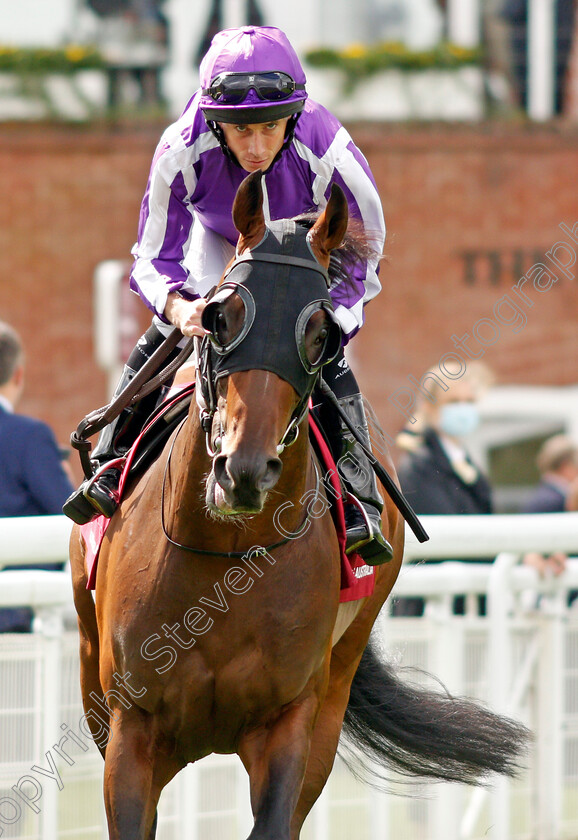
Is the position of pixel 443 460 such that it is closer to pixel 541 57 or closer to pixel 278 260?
pixel 278 260

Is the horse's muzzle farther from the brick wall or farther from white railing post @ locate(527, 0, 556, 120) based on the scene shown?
white railing post @ locate(527, 0, 556, 120)

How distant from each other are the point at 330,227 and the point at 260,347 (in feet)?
1.45

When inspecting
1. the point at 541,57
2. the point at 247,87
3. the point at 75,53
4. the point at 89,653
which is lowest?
the point at 89,653

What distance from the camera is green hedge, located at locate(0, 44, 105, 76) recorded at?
15.1 metres

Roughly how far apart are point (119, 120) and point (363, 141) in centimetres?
281

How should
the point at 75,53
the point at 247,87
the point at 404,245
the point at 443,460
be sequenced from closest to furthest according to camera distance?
the point at 247,87 < the point at 443,460 < the point at 404,245 < the point at 75,53

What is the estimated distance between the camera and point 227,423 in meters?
3.00

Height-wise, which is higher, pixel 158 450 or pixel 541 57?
pixel 158 450

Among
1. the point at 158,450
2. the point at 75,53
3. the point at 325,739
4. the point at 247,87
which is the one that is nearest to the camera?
the point at 247,87

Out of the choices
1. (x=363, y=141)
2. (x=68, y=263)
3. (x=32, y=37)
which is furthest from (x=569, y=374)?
(x=32, y=37)

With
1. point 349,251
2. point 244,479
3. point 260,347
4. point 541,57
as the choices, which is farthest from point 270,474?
point 541,57

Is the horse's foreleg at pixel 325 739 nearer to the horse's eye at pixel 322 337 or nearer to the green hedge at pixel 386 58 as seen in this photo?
the horse's eye at pixel 322 337

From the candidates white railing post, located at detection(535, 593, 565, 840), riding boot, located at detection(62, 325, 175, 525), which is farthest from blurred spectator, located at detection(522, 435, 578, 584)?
riding boot, located at detection(62, 325, 175, 525)

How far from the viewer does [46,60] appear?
15.3 m
